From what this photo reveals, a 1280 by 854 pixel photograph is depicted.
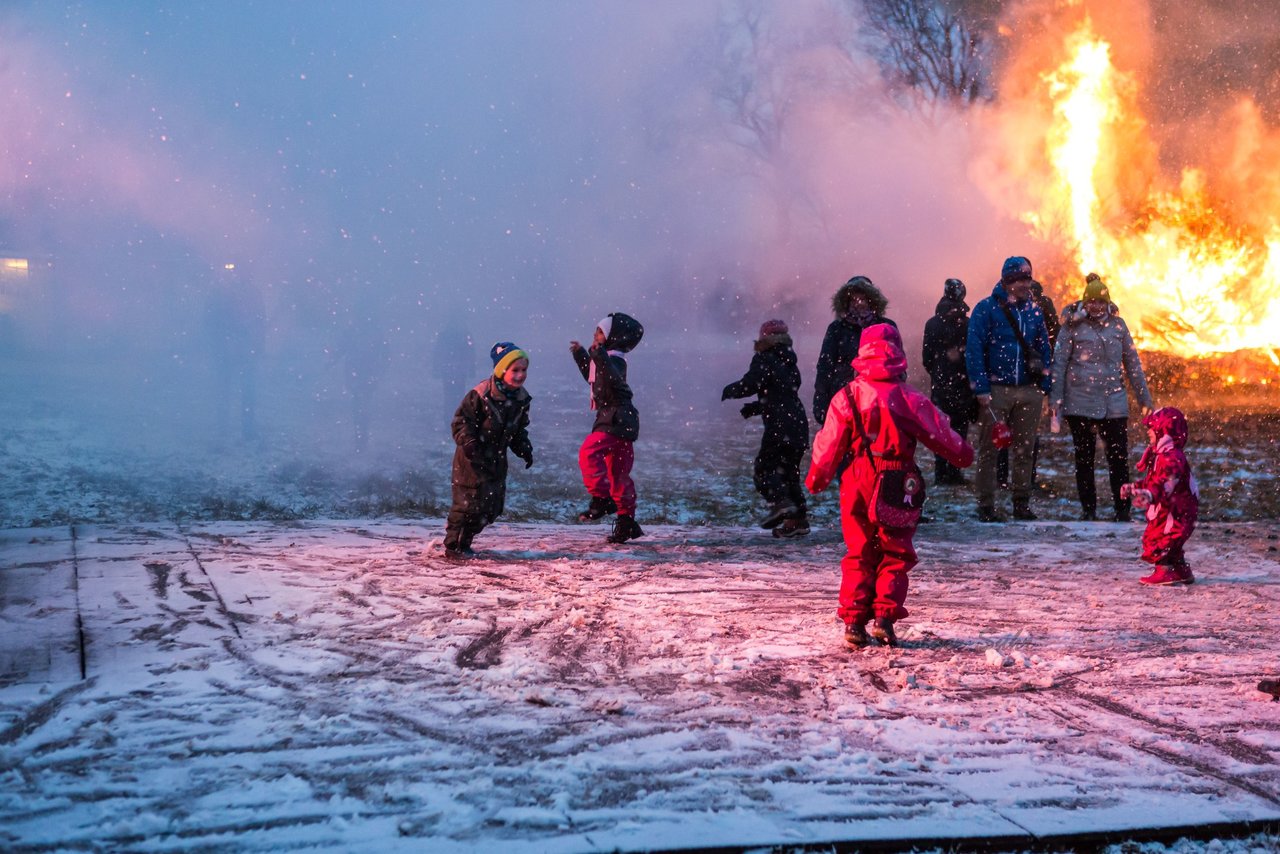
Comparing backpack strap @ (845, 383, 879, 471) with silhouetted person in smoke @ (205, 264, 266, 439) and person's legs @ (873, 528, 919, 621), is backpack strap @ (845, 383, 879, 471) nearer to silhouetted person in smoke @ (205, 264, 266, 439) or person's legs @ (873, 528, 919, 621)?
person's legs @ (873, 528, 919, 621)

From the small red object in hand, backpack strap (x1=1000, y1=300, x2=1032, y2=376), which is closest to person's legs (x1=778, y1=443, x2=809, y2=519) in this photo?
the small red object in hand

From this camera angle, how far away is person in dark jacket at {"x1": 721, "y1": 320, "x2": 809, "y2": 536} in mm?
8336

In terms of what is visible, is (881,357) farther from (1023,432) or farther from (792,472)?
(1023,432)

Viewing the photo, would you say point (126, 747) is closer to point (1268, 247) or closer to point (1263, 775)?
point (1263, 775)

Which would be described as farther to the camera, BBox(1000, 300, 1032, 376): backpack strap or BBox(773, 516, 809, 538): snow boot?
BBox(1000, 300, 1032, 376): backpack strap

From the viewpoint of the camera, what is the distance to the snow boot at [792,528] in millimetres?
8484

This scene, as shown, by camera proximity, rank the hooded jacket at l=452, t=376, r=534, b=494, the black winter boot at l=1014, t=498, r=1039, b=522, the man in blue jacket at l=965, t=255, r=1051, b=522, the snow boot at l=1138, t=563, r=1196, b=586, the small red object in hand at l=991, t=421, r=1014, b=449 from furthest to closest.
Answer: the black winter boot at l=1014, t=498, r=1039, b=522 < the man in blue jacket at l=965, t=255, r=1051, b=522 < the hooded jacket at l=452, t=376, r=534, b=494 < the snow boot at l=1138, t=563, r=1196, b=586 < the small red object in hand at l=991, t=421, r=1014, b=449

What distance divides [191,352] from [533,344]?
8782 millimetres

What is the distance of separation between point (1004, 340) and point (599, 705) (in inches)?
241

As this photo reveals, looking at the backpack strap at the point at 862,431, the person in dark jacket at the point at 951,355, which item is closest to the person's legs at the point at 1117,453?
the person in dark jacket at the point at 951,355

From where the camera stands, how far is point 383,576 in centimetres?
671

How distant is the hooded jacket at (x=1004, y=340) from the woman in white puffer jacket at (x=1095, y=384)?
0.92 ft

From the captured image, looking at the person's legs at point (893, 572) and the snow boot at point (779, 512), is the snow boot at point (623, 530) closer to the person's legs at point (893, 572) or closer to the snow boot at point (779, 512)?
the snow boot at point (779, 512)

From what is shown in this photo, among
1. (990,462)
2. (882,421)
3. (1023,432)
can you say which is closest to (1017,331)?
(1023,432)
